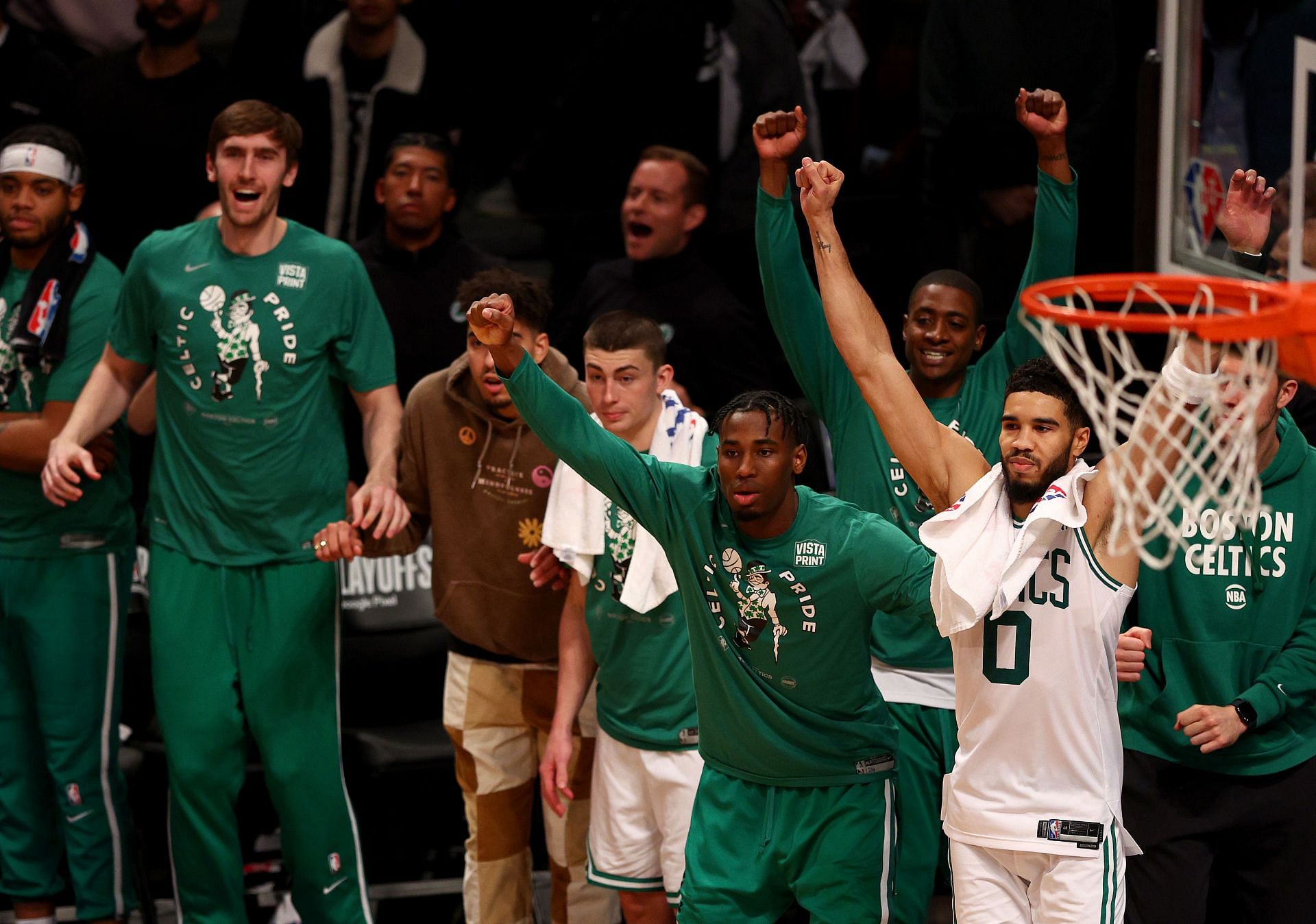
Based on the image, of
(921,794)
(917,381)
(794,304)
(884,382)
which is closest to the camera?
(884,382)

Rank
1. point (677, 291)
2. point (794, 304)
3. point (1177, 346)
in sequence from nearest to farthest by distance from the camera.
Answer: point (1177, 346), point (794, 304), point (677, 291)

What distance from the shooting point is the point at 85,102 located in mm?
6680

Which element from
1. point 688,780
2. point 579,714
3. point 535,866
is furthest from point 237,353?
point 535,866

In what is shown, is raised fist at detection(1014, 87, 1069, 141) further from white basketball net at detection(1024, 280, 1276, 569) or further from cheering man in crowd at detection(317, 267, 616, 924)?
cheering man in crowd at detection(317, 267, 616, 924)

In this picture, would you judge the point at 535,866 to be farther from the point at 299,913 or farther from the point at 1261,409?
the point at 1261,409

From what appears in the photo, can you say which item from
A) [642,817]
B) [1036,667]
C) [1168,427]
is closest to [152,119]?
[642,817]

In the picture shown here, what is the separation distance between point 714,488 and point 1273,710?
1.50 metres

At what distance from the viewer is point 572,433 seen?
3.93 metres

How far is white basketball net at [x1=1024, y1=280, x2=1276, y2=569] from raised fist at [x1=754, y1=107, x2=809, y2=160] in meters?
1.13

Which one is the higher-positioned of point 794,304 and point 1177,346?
point 794,304

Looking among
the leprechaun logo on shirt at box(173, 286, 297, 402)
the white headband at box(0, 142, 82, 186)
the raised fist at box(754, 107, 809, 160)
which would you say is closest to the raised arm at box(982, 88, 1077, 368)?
the raised fist at box(754, 107, 809, 160)

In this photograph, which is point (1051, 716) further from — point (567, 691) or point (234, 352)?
point (234, 352)

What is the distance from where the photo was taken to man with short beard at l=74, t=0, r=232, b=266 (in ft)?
21.7

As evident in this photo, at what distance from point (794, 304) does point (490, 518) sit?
115 centimetres
